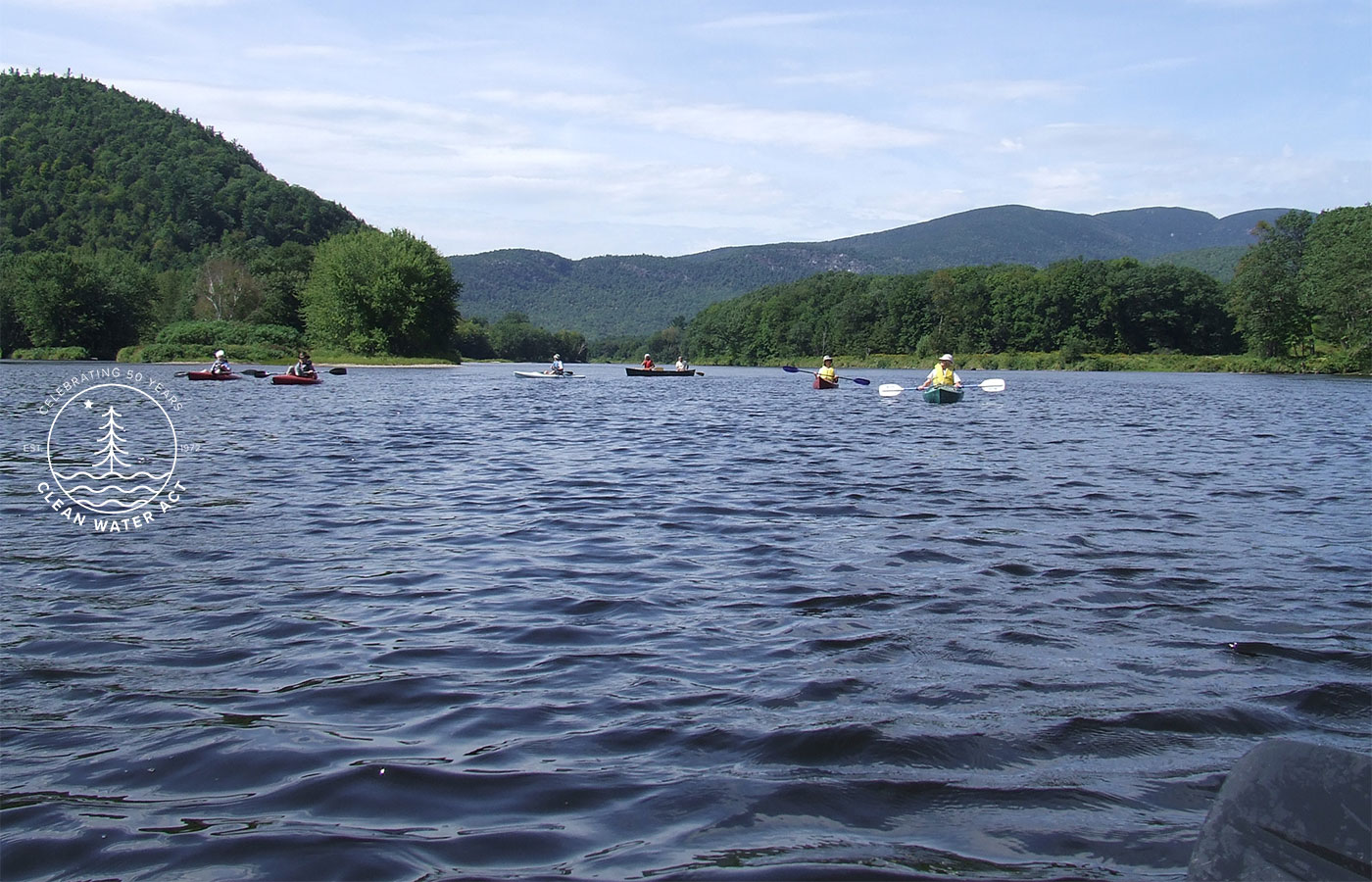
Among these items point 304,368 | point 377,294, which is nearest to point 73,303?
point 377,294

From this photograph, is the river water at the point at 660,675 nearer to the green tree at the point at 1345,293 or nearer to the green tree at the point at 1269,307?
the green tree at the point at 1345,293

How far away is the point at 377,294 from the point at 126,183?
234 feet

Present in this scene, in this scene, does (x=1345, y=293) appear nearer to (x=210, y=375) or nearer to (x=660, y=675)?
(x=210, y=375)

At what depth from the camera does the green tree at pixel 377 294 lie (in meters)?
82.4

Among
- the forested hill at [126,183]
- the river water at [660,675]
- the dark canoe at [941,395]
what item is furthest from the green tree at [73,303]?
the river water at [660,675]

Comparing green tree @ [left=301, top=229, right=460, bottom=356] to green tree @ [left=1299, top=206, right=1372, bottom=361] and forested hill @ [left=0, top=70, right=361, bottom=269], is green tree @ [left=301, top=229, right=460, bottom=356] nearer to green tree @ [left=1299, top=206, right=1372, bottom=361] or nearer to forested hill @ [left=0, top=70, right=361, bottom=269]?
forested hill @ [left=0, top=70, right=361, bottom=269]

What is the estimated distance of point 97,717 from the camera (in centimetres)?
508

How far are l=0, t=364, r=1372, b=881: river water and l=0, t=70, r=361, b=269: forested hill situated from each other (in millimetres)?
119238

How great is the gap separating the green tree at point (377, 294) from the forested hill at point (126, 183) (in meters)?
45.9

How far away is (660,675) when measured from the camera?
19.1 feet

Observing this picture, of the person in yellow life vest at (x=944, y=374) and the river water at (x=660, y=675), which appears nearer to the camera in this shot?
the river water at (x=660, y=675)

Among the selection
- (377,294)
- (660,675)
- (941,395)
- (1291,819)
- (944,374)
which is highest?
(377,294)

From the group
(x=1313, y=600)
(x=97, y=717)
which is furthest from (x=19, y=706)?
(x=1313, y=600)

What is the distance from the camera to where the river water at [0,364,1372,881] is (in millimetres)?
3918
